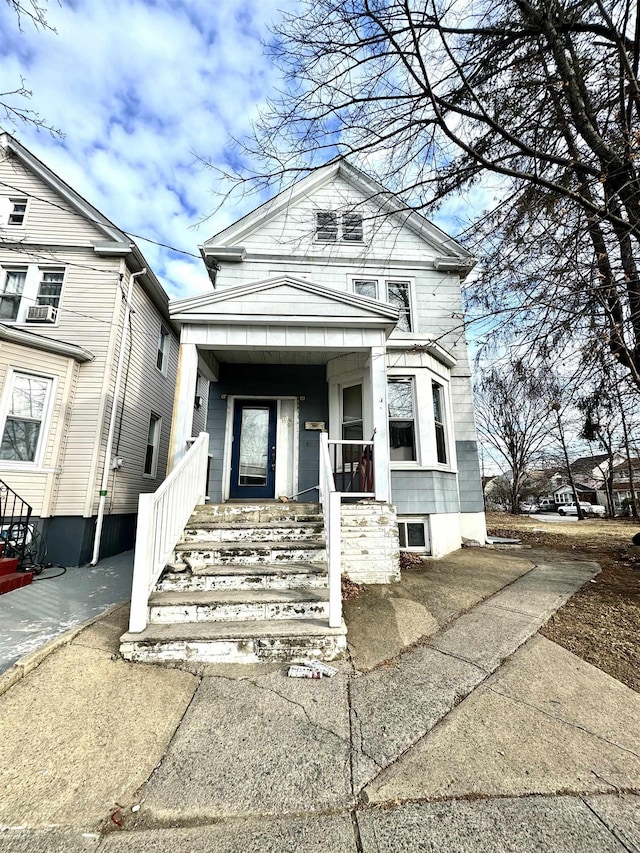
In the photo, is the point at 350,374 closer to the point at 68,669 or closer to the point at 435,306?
the point at 435,306

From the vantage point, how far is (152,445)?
33.0ft

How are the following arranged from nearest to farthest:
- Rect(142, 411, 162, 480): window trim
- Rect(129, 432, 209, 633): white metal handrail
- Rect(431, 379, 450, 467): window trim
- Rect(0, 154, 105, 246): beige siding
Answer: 1. Rect(129, 432, 209, 633): white metal handrail
2. Rect(431, 379, 450, 467): window trim
3. Rect(0, 154, 105, 246): beige siding
4. Rect(142, 411, 162, 480): window trim

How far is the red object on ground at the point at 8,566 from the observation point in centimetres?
505

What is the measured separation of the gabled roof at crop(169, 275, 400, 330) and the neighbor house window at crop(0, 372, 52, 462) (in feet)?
11.9

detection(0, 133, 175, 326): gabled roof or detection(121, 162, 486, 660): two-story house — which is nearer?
detection(121, 162, 486, 660): two-story house

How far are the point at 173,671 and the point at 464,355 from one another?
8.19m

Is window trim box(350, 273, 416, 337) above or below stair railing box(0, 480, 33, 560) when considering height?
above

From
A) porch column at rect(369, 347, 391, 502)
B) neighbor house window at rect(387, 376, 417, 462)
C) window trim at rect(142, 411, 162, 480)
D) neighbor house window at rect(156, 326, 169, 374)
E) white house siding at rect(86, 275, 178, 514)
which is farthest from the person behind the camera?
neighbor house window at rect(156, 326, 169, 374)

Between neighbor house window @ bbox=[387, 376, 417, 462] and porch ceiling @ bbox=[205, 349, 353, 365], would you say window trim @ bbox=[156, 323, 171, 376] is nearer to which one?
porch ceiling @ bbox=[205, 349, 353, 365]

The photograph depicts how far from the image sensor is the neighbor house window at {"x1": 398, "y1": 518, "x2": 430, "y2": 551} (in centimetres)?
679

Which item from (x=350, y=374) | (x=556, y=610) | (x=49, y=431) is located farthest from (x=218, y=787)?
(x=49, y=431)

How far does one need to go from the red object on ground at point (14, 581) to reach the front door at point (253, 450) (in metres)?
3.26

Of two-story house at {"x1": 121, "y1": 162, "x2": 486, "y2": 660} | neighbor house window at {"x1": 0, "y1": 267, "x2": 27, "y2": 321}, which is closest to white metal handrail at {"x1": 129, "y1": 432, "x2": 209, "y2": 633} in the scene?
two-story house at {"x1": 121, "y1": 162, "x2": 486, "y2": 660}

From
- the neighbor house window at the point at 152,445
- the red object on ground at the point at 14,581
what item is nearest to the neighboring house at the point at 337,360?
the red object on ground at the point at 14,581
